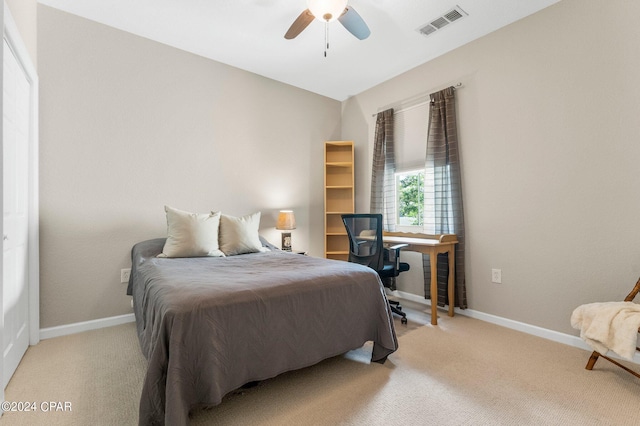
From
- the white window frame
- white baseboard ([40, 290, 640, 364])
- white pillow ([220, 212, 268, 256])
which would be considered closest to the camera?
white baseboard ([40, 290, 640, 364])

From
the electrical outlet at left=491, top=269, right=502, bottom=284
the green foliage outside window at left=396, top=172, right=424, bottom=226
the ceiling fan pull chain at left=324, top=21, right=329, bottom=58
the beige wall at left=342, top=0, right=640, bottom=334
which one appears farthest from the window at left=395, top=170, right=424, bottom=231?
the ceiling fan pull chain at left=324, top=21, right=329, bottom=58

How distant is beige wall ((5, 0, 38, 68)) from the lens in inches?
75.3

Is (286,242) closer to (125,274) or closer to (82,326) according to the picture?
(125,274)

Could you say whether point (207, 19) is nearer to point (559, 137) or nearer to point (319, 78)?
point (319, 78)

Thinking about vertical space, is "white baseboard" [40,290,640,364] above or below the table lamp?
below

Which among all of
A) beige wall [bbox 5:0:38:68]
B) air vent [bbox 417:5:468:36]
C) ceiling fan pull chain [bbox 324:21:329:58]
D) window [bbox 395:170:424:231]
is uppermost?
air vent [bbox 417:5:468:36]

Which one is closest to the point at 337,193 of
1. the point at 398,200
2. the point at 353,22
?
the point at 398,200

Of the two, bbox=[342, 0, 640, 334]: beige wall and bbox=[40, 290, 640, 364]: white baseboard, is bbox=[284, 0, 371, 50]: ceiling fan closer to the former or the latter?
bbox=[342, 0, 640, 334]: beige wall

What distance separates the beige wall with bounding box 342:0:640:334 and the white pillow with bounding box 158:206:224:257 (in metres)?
2.52

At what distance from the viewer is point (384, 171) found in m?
3.79

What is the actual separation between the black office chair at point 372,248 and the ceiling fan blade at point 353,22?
1540 mm

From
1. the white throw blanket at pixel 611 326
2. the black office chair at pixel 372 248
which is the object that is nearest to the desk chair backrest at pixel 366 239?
the black office chair at pixel 372 248

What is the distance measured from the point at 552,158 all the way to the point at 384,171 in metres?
1.72

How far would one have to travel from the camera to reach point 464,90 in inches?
120
